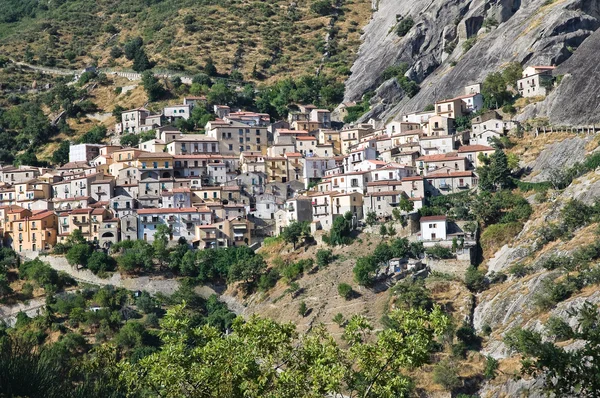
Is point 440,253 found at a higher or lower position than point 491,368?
higher

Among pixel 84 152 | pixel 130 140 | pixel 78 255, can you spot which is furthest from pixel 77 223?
pixel 130 140

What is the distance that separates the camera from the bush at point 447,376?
5300 centimetres

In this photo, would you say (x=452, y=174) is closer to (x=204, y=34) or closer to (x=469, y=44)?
(x=469, y=44)

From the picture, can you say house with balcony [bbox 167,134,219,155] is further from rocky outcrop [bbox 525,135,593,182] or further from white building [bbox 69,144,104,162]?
rocky outcrop [bbox 525,135,593,182]

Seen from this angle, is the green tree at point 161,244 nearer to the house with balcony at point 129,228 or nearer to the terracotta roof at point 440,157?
the house with balcony at point 129,228

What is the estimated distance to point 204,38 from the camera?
433 feet

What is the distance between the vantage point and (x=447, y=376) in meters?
53.2

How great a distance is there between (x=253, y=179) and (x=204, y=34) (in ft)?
174

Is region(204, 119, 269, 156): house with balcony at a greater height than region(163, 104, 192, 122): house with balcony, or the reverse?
→ region(163, 104, 192, 122): house with balcony

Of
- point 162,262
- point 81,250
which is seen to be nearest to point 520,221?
point 162,262

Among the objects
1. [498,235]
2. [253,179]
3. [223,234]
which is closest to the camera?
[498,235]

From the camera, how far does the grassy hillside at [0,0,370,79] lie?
126688 mm

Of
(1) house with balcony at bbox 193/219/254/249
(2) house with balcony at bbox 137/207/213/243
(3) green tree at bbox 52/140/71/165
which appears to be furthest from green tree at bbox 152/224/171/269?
(3) green tree at bbox 52/140/71/165

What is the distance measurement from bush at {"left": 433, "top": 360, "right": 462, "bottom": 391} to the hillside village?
44.6ft
